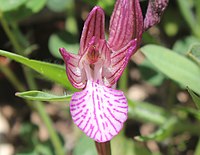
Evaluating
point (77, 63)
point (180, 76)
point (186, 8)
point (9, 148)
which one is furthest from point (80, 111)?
point (9, 148)

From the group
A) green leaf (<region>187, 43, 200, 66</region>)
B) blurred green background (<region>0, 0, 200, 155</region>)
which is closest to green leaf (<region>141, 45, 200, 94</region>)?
blurred green background (<region>0, 0, 200, 155</region>)

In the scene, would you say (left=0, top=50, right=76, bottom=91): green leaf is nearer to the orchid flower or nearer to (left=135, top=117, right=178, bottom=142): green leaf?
the orchid flower

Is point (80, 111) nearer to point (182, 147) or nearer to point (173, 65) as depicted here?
point (173, 65)

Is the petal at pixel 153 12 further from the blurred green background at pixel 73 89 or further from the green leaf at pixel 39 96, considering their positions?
the green leaf at pixel 39 96

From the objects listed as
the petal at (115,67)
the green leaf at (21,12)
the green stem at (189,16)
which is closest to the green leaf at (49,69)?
the petal at (115,67)

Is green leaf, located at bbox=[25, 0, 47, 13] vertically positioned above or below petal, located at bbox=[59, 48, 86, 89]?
above

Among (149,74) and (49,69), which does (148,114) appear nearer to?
(149,74)

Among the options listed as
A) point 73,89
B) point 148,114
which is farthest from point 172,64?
point 148,114
